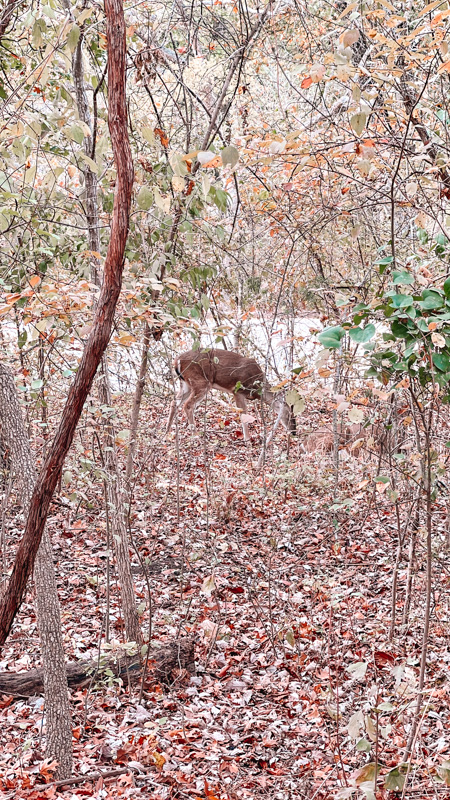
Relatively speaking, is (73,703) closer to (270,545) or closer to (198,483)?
(270,545)

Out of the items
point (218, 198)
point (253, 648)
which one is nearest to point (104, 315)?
point (218, 198)

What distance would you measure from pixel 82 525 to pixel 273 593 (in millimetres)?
2603

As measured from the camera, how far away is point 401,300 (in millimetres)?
2783

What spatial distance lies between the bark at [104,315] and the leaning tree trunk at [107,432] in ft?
5.94

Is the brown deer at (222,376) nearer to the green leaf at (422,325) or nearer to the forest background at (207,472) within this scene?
the forest background at (207,472)

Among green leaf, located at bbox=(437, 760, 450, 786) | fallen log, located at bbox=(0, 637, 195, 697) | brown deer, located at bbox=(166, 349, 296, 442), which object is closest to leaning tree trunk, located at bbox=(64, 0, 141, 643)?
fallen log, located at bbox=(0, 637, 195, 697)

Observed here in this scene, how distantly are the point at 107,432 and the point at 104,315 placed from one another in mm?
2492

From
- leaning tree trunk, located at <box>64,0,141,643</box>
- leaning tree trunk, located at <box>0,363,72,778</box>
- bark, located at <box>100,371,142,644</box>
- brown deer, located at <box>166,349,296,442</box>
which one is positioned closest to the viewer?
leaning tree trunk, located at <box>0,363,72,778</box>

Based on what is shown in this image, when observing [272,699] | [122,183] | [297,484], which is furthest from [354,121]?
[297,484]

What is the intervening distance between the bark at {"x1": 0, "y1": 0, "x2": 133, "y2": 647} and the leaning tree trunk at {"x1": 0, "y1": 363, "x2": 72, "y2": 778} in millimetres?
1224

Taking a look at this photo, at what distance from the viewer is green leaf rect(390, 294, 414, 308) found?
2.75 metres

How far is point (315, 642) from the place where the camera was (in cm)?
620

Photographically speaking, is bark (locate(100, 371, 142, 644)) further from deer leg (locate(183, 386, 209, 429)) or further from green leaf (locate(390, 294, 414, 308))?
deer leg (locate(183, 386, 209, 429))

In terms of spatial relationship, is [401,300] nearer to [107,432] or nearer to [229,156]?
[229,156]
